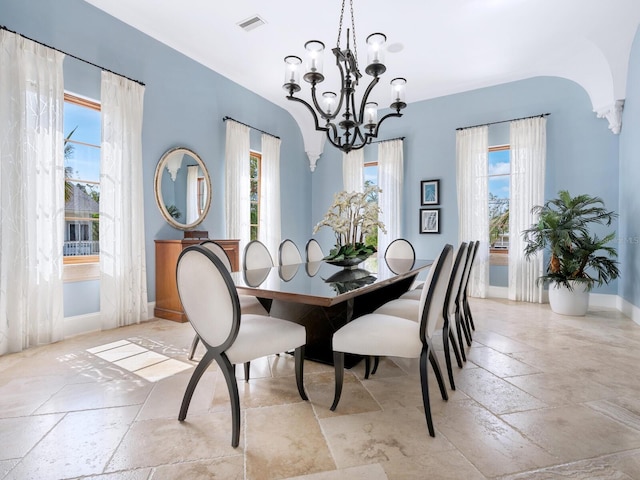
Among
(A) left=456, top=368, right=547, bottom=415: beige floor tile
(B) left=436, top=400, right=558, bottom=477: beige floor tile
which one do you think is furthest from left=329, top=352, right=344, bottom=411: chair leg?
(A) left=456, top=368, right=547, bottom=415: beige floor tile

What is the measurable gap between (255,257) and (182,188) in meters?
1.75

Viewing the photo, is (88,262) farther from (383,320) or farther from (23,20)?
(383,320)

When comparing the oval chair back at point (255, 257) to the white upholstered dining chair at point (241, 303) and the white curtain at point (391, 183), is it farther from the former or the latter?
the white curtain at point (391, 183)

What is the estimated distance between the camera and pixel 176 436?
63.1 inches

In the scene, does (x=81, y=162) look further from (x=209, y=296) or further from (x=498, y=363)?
(x=498, y=363)

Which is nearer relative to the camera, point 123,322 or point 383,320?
point 383,320

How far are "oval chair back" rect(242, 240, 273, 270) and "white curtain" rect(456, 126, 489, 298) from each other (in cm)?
339

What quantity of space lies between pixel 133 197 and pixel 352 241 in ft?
7.96

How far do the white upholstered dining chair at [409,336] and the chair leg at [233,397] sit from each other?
0.53 m

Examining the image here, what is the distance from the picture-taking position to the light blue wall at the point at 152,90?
309cm

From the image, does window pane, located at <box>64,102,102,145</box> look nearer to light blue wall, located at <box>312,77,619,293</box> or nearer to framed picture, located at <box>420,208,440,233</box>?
light blue wall, located at <box>312,77,619,293</box>

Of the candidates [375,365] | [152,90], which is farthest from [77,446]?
[152,90]

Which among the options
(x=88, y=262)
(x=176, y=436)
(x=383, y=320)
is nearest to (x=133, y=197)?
(x=88, y=262)

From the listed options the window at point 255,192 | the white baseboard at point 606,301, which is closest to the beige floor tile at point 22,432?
the window at point 255,192
